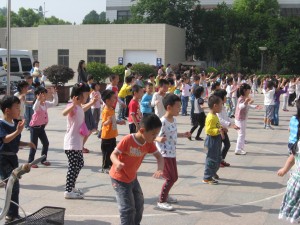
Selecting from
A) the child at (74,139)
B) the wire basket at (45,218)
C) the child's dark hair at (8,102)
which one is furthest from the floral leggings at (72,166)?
the wire basket at (45,218)

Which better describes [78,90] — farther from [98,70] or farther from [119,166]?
[98,70]

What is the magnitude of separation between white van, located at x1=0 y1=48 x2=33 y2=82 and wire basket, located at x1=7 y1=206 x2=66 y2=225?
67.8 feet

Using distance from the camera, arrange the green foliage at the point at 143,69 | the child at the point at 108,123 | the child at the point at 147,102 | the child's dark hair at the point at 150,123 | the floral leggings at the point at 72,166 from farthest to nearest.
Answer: the green foliage at the point at 143,69, the child at the point at 147,102, the child at the point at 108,123, the floral leggings at the point at 72,166, the child's dark hair at the point at 150,123

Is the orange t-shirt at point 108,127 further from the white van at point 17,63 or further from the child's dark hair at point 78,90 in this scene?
the white van at point 17,63

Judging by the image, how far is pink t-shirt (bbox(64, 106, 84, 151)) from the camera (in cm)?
681

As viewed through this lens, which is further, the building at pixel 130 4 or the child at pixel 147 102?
the building at pixel 130 4

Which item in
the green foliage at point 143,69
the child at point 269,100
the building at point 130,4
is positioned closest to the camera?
the child at point 269,100

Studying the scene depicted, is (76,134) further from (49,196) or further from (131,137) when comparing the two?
(131,137)

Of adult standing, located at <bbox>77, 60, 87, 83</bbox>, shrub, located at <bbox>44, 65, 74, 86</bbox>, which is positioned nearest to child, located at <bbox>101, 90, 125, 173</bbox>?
adult standing, located at <bbox>77, 60, 87, 83</bbox>

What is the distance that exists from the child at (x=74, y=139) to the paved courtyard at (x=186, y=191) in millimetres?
218

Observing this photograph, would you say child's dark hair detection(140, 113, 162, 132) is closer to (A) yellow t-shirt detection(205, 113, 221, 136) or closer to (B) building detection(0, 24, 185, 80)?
(A) yellow t-shirt detection(205, 113, 221, 136)

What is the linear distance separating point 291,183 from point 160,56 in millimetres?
36665

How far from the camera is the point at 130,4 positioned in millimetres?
79625

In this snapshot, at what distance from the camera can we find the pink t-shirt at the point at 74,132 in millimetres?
6812
